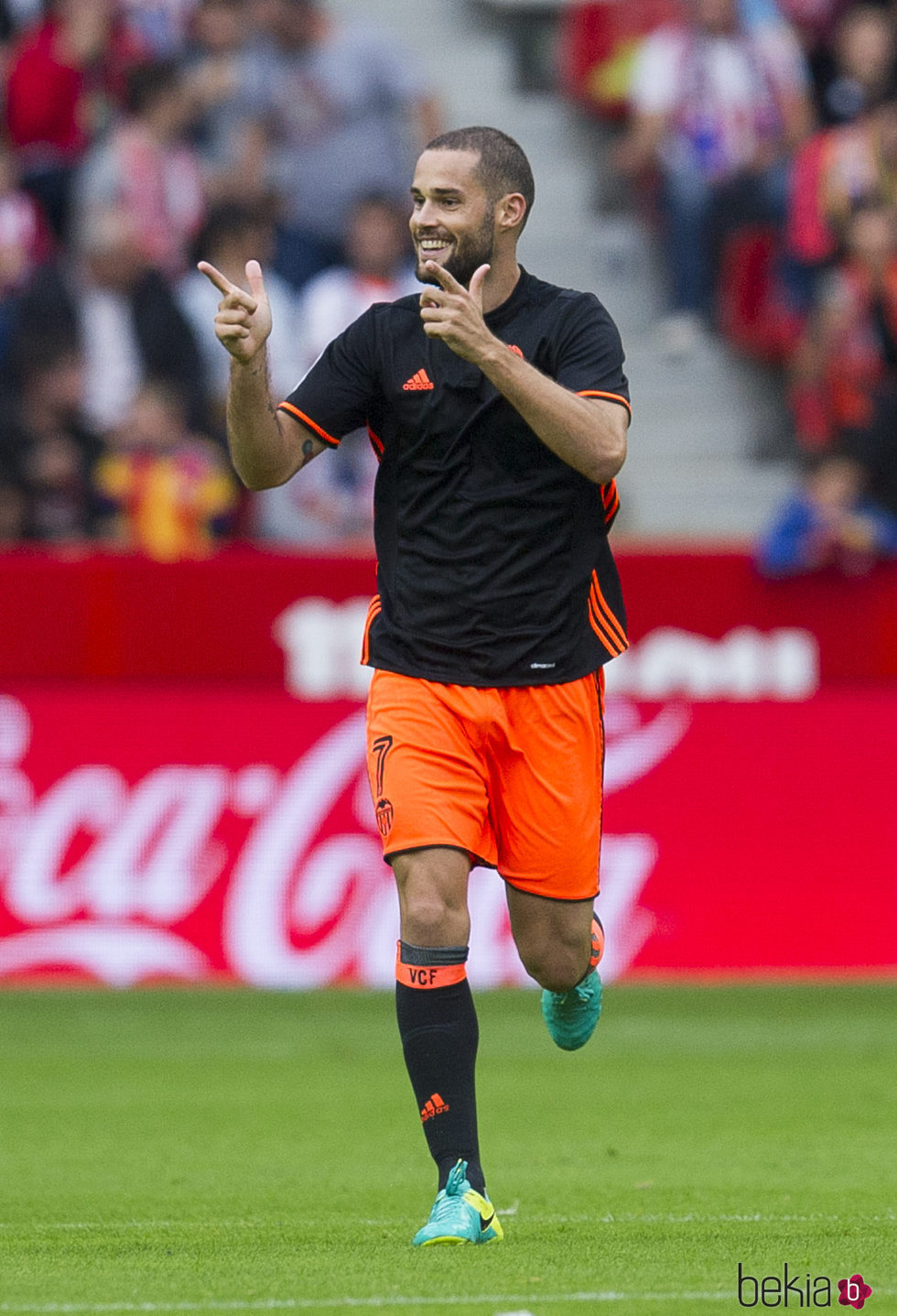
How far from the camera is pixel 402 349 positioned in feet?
19.3

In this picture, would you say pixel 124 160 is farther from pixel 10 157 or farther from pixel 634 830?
pixel 634 830

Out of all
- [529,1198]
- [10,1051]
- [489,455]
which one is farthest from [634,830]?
[489,455]

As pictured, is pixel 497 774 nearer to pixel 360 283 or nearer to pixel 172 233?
pixel 360 283

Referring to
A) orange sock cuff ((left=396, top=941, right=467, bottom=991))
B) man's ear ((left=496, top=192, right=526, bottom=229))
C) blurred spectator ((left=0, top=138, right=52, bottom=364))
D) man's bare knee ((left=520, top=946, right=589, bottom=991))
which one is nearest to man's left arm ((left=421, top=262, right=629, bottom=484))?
man's ear ((left=496, top=192, right=526, bottom=229))

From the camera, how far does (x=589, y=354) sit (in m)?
5.74

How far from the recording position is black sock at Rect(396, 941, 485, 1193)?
5.57 meters

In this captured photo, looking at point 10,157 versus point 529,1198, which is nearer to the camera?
point 529,1198

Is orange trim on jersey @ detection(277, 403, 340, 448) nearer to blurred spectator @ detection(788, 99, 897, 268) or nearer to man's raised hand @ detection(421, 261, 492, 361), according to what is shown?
man's raised hand @ detection(421, 261, 492, 361)

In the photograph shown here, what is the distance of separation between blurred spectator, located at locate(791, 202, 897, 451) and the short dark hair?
794cm

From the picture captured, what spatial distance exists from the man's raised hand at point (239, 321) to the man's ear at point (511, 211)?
2.03ft

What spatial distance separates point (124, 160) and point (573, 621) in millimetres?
9090

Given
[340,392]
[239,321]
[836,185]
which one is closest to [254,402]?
[239,321]

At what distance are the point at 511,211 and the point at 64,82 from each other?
31.3 ft

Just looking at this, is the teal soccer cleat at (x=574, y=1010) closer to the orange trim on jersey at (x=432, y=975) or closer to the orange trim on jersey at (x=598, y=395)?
the orange trim on jersey at (x=432, y=975)
